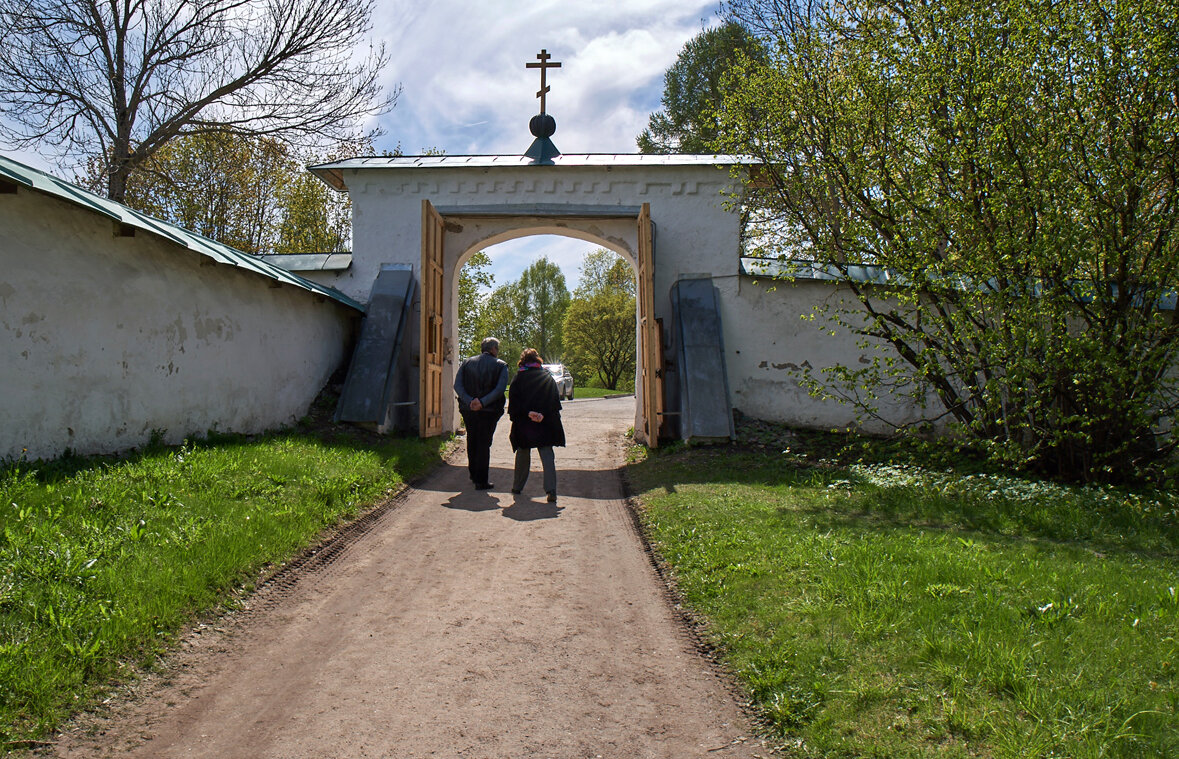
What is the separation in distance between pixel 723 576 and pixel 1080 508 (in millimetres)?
4057

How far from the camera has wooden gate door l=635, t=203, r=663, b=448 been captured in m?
11.1

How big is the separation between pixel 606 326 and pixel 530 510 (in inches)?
1608

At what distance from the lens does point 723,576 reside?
4922mm

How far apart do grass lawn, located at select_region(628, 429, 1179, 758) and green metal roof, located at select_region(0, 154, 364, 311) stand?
583 centimetres

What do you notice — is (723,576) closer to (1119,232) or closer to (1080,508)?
(1080,508)

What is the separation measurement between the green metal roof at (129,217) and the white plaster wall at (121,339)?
0.20 m

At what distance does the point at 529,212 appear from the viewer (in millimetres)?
12438

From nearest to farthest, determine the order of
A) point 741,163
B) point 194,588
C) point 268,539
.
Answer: point 194,588 → point 268,539 → point 741,163

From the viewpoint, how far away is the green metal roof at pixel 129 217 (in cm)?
610

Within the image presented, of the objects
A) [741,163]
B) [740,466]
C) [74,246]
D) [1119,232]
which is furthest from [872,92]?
[74,246]

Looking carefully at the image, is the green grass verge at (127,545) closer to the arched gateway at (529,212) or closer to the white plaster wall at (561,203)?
the arched gateway at (529,212)

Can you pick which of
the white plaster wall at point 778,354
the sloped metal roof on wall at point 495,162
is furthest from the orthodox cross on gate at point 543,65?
the white plaster wall at point 778,354

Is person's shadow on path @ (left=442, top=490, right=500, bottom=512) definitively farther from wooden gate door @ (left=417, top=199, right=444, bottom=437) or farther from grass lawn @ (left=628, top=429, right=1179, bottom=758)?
wooden gate door @ (left=417, top=199, right=444, bottom=437)

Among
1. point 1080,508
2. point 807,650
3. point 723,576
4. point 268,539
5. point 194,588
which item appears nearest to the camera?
point 807,650
